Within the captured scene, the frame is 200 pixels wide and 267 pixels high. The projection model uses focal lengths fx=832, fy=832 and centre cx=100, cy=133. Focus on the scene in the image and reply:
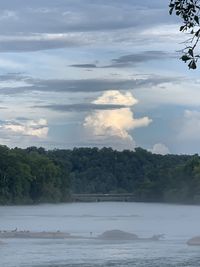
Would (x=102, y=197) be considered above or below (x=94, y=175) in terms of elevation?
below

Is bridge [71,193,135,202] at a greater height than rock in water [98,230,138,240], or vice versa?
bridge [71,193,135,202]

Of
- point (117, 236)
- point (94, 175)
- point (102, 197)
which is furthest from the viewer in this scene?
point (94, 175)

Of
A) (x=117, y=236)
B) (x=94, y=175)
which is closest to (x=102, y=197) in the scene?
(x=94, y=175)

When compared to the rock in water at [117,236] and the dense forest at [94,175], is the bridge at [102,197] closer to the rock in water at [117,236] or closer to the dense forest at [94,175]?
the dense forest at [94,175]

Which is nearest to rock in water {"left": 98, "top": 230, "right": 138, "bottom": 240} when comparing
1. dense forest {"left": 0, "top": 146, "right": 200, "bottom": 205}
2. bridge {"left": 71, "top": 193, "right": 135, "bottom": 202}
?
dense forest {"left": 0, "top": 146, "right": 200, "bottom": 205}

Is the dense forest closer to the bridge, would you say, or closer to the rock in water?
the bridge

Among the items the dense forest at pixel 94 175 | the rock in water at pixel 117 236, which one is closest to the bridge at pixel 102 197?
the dense forest at pixel 94 175

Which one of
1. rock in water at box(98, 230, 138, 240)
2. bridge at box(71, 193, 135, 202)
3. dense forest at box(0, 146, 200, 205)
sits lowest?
rock in water at box(98, 230, 138, 240)

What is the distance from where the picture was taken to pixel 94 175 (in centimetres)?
18000

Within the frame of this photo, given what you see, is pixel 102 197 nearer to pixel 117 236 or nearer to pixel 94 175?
pixel 94 175

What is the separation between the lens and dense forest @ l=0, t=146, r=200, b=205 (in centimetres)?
12888

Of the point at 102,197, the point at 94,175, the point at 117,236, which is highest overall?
the point at 94,175

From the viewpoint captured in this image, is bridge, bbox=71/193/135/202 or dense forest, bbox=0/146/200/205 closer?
dense forest, bbox=0/146/200/205

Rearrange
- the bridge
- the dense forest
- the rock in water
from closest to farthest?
the rock in water → the dense forest → the bridge
